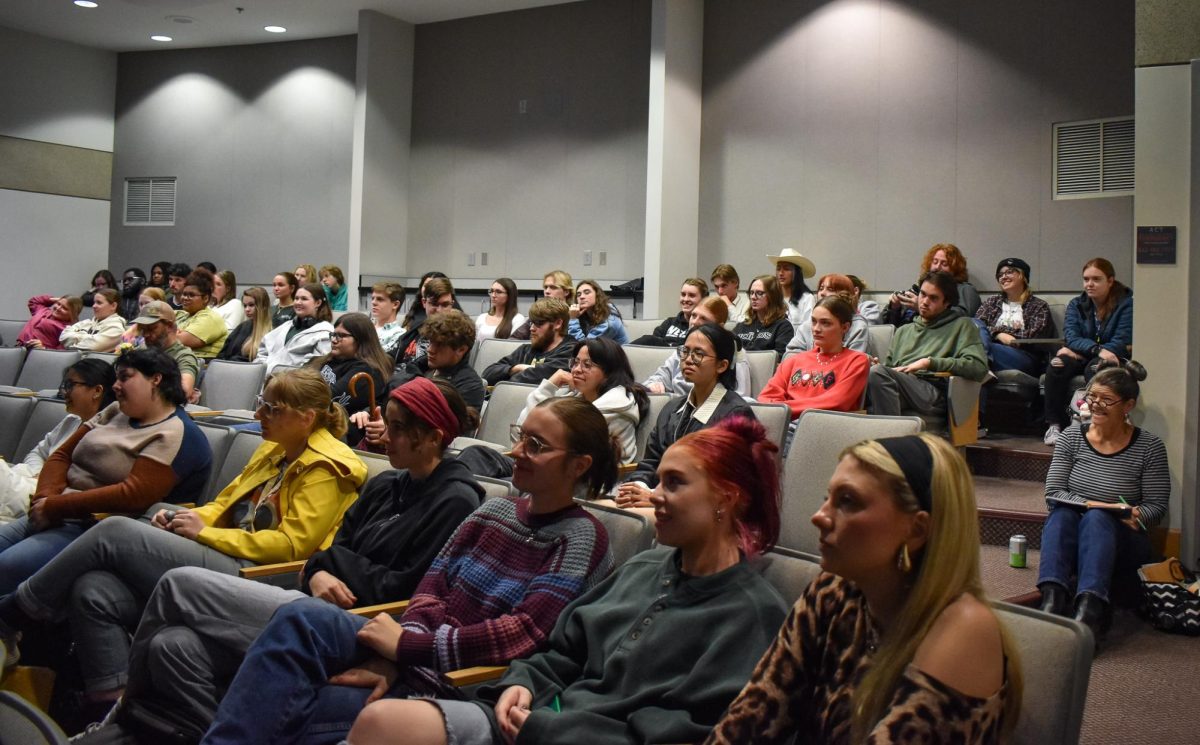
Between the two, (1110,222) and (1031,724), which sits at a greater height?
(1110,222)

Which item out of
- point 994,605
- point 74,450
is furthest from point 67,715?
point 994,605

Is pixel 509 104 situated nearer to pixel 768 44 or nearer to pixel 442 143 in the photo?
pixel 442 143

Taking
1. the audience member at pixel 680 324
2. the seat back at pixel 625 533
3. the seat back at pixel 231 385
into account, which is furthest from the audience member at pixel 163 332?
the seat back at pixel 625 533

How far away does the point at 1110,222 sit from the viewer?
21.3 ft

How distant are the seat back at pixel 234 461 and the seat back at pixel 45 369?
2772 millimetres

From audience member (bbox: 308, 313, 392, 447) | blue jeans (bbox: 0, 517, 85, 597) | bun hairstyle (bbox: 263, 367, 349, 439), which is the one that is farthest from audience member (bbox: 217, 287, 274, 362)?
bun hairstyle (bbox: 263, 367, 349, 439)

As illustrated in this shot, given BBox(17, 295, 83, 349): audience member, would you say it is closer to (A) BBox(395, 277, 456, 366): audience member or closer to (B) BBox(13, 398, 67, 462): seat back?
(A) BBox(395, 277, 456, 366): audience member

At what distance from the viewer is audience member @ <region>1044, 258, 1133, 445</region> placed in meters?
5.25

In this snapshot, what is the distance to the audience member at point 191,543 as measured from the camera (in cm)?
254

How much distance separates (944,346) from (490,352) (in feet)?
7.83

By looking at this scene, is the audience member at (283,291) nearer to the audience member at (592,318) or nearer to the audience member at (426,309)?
the audience member at (426,309)

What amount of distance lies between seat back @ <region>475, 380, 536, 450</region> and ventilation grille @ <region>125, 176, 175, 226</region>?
27.7 feet

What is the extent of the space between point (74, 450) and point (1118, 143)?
20.6 feet

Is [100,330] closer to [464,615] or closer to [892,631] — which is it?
[464,615]
